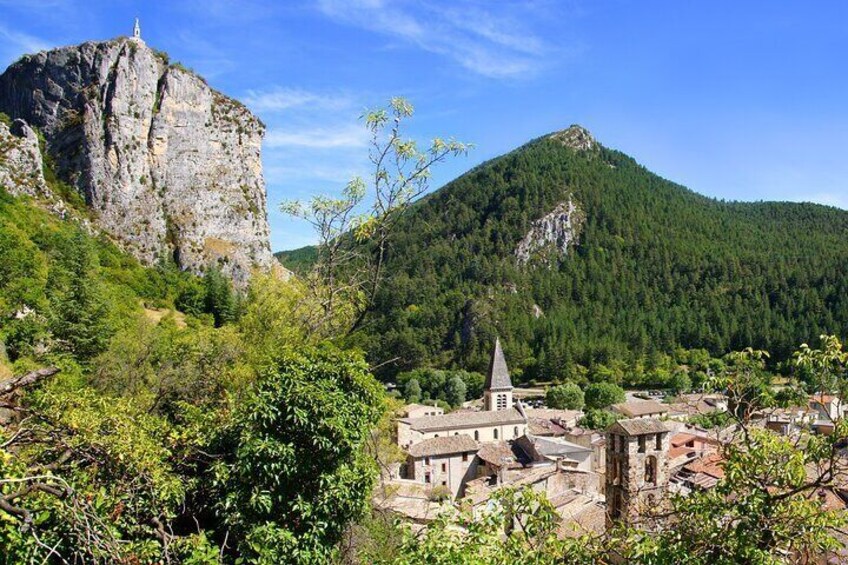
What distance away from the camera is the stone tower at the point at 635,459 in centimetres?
1938

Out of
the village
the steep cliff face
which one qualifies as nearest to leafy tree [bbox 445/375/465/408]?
the village

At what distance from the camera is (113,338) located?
30.0 metres

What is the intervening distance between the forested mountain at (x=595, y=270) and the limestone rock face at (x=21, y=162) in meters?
51.4

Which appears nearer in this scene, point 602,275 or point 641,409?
point 641,409

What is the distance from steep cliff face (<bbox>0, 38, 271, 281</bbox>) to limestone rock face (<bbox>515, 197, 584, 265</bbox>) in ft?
294

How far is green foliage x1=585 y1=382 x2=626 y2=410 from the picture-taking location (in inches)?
2840

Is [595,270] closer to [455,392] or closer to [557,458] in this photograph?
[455,392]

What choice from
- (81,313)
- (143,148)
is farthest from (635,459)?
(143,148)

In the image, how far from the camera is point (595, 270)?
139000 mm

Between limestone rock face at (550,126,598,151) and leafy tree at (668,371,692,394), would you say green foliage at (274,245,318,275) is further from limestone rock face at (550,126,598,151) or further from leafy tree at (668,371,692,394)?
limestone rock face at (550,126,598,151)

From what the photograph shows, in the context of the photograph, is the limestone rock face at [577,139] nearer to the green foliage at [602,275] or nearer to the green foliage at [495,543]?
the green foliage at [602,275]

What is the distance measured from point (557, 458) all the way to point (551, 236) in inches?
4753

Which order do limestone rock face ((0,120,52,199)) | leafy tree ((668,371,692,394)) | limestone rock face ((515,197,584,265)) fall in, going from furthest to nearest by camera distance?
limestone rock face ((515,197,584,265)) < leafy tree ((668,371,692,394)) < limestone rock face ((0,120,52,199))

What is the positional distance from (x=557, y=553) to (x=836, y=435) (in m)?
3.24
